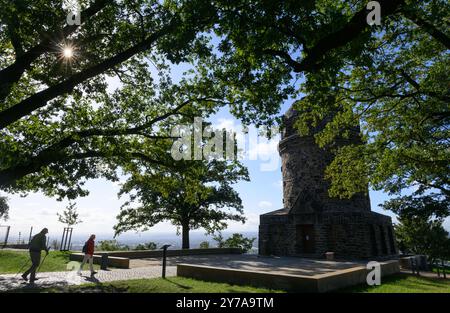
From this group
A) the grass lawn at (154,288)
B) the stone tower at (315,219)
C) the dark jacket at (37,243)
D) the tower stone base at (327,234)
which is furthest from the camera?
the stone tower at (315,219)

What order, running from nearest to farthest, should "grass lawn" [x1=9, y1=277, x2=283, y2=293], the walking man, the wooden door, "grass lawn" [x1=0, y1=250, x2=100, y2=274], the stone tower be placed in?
"grass lawn" [x1=9, y1=277, x2=283, y2=293], the walking man, "grass lawn" [x1=0, y1=250, x2=100, y2=274], the stone tower, the wooden door

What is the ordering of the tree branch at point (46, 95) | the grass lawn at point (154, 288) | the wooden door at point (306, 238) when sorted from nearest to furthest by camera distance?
the tree branch at point (46, 95)
the grass lawn at point (154, 288)
the wooden door at point (306, 238)

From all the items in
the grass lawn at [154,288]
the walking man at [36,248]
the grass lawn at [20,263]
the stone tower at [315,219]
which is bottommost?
the grass lawn at [154,288]

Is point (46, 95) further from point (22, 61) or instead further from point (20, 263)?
point (20, 263)

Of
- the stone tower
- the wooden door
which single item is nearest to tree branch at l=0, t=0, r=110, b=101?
the stone tower

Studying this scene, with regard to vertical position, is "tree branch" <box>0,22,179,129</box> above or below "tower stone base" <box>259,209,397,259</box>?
above

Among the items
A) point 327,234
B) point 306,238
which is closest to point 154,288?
point 327,234

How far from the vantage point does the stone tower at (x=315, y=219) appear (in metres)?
21.9

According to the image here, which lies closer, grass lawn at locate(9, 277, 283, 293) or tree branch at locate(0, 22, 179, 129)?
tree branch at locate(0, 22, 179, 129)

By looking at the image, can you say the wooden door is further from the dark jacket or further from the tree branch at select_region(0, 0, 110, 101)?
the tree branch at select_region(0, 0, 110, 101)

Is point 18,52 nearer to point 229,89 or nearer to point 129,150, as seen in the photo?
point 129,150

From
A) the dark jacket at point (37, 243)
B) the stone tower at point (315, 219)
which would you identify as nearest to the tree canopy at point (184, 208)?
the stone tower at point (315, 219)

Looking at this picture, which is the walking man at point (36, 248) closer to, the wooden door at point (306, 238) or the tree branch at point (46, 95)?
the tree branch at point (46, 95)

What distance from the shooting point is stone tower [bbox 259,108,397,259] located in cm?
2188
